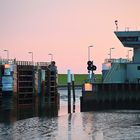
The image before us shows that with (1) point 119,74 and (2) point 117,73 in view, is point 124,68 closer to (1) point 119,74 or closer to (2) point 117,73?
(1) point 119,74

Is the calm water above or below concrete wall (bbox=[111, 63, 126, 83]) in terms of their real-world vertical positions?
below

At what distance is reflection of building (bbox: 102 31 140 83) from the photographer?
4331 inches

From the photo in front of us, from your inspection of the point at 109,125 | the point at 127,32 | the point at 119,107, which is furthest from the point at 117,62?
the point at 109,125

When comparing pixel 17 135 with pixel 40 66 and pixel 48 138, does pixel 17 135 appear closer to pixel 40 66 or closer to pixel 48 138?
pixel 48 138

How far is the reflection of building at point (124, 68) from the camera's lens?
11000cm

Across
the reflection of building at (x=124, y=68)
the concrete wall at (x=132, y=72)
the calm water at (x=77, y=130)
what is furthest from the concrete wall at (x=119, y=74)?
the calm water at (x=77, y=130)

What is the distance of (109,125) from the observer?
211 feet

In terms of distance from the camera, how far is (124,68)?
363 feet

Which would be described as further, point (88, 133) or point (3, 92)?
point (3, 92)

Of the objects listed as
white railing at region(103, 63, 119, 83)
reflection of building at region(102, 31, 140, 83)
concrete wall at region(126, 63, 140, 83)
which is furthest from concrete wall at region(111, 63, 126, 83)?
concrete wall at region(126, 63, 140, 83)

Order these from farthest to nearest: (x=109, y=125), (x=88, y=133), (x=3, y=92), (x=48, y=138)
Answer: (x=3, y=92), (x=109, y=125), (x=88, y=133), (x=48, y=138)

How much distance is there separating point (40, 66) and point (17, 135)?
6998 centimetres

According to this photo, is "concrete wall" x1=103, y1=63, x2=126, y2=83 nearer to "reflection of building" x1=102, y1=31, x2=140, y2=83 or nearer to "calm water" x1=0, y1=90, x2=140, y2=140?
"reflection of building" x1=102, y1=31, x2=140, y2=83

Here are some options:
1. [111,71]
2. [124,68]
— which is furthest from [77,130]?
[124,68]
